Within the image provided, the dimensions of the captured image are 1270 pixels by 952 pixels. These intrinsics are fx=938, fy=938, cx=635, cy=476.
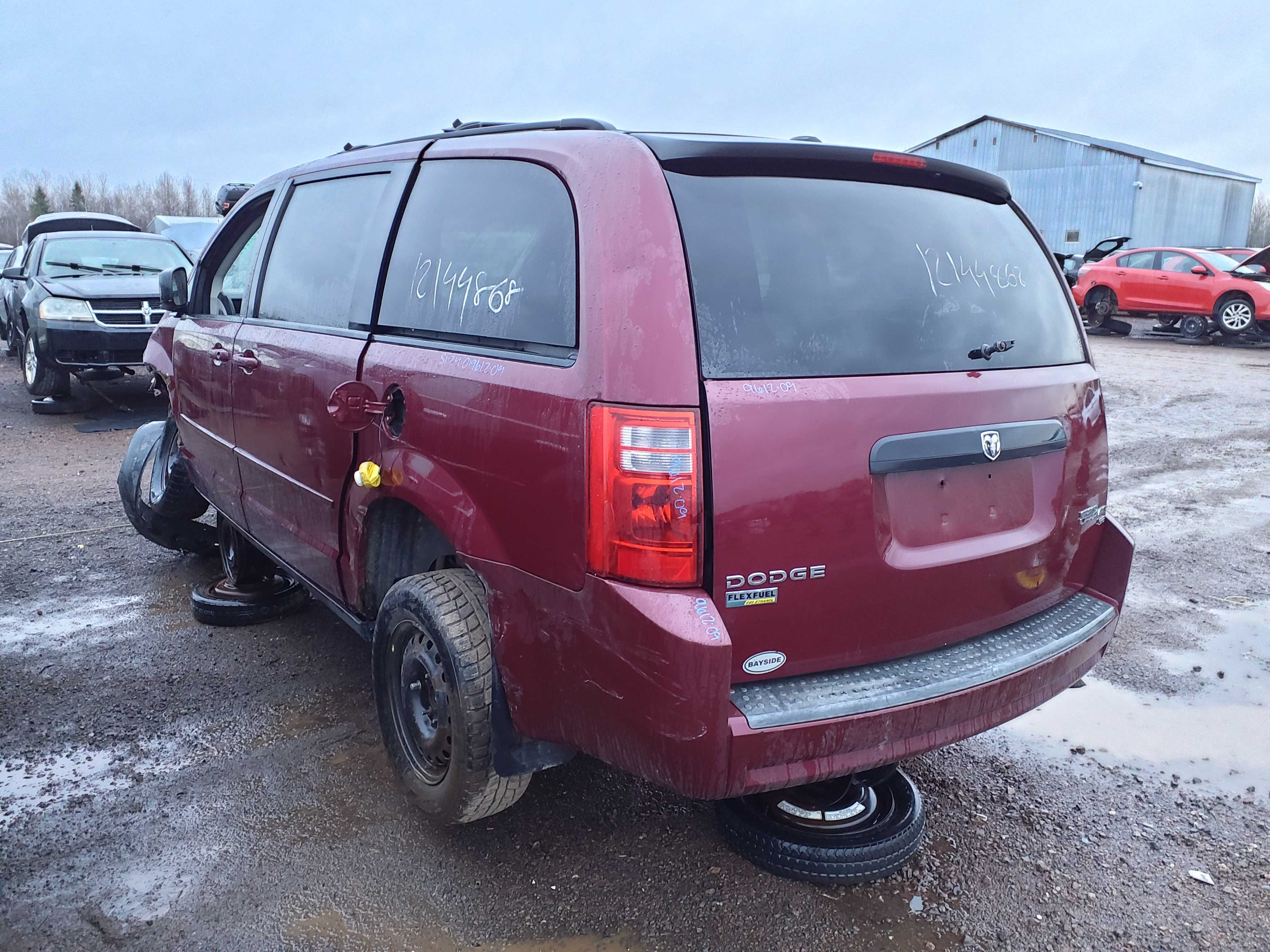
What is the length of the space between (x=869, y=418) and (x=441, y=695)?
137 cm

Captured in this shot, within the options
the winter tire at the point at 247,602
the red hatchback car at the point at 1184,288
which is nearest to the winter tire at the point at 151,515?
the winter tire at the point at 247,602

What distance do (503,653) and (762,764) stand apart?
72cm

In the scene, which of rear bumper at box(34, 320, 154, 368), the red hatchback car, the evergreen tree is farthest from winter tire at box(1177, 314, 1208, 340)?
the evergreen tree

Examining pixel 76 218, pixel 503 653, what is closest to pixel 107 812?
pixel 503 653

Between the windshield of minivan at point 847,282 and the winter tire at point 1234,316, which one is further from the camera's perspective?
the winter tire at point 1234,316

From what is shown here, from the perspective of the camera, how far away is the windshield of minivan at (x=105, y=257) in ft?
34.5

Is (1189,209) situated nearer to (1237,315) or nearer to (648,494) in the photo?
(1237,315)

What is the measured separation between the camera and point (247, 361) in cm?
366

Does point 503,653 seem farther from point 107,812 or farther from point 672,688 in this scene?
point 107,812

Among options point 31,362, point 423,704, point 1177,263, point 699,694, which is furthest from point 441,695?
point 1177,263

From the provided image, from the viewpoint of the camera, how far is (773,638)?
Answer: 212 cm

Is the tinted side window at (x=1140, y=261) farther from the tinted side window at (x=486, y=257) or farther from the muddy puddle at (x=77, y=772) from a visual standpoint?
the muddy puddle at (x=77, y=772)

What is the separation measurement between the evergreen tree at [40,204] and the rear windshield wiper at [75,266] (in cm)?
5605

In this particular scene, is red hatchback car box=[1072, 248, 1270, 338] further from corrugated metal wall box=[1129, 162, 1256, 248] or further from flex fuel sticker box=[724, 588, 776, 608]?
flex fuel sticker box=[724, 588, 776, 608]
